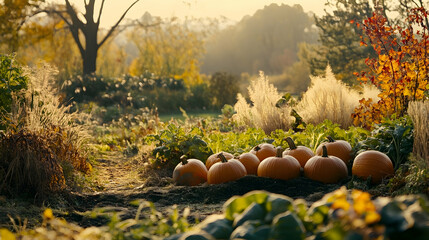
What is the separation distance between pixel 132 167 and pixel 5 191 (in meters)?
2.81

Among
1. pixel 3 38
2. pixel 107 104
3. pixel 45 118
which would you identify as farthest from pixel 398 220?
pixel 3 38

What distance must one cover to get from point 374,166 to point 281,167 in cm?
90

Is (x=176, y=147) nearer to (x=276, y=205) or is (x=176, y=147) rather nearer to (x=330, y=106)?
(x=330, y=106)

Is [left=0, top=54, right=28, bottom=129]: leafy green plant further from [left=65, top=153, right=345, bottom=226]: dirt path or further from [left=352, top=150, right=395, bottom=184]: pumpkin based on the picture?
[left=352, top=150, right=395, bottom=184]: pumpkin

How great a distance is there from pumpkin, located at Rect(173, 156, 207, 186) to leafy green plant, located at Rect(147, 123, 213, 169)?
62cm

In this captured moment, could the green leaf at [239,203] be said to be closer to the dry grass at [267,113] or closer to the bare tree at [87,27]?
the dry grass at [267,113]

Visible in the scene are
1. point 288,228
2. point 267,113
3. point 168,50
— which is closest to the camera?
point 288,228

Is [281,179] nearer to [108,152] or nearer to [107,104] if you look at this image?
[108,152]

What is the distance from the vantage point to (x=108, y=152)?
354 inches

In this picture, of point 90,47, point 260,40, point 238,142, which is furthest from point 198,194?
point 260,40

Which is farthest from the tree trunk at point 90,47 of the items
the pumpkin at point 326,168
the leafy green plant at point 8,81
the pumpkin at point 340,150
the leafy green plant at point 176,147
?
the pumpkin at point 326,168

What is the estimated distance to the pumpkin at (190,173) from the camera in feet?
17.7

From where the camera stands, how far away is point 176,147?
6.29 m

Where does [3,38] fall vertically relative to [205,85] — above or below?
above
